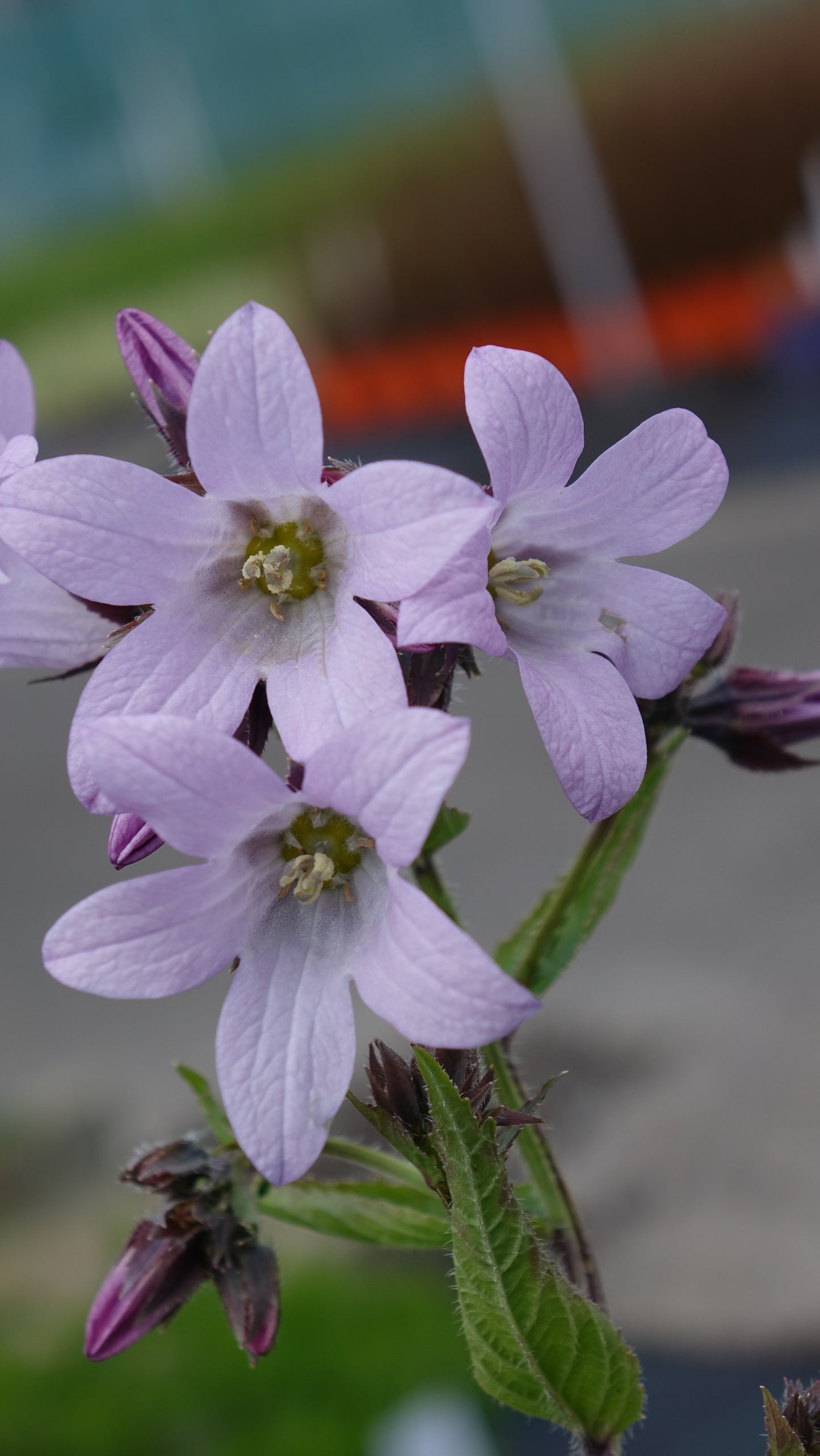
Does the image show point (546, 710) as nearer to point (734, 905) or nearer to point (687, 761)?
point (734, 905)

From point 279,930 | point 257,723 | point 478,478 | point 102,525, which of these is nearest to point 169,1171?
point 279,930

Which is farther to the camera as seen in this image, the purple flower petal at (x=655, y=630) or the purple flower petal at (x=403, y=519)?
the purple flower petal at (x=655, y=630)

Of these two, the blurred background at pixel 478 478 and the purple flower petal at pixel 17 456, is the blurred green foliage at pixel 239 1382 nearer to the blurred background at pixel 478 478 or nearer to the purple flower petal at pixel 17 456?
the blurred background at pixel 478 478

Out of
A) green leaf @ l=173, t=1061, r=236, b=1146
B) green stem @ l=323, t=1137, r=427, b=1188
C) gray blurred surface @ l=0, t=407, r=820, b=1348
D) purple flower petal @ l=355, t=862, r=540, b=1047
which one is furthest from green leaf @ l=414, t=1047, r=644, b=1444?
gray blurred surface @ l=0, t=407, r=820, b=1348

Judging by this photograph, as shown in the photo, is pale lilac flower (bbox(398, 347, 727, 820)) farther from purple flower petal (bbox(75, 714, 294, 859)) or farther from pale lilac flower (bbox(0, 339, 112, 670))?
pale lilac flower (bbox(0, 339, 112, 670))

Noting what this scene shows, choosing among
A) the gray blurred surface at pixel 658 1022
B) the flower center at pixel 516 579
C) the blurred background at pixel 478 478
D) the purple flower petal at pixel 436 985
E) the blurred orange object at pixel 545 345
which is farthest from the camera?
the blurred orange object at pixel 545 345

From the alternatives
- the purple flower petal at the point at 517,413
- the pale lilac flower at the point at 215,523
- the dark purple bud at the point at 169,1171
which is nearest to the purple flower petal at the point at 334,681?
the pale lilac flower at the point at 215,523

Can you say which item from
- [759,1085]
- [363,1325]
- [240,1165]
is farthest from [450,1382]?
[240,1165]

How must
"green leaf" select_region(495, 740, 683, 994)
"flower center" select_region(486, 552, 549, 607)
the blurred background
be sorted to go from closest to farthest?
1. "flower center" select_region(486, 552, 549, 607)
2. "green leaf" select_region(495, 740, 683, 994)
3. the blurred background
